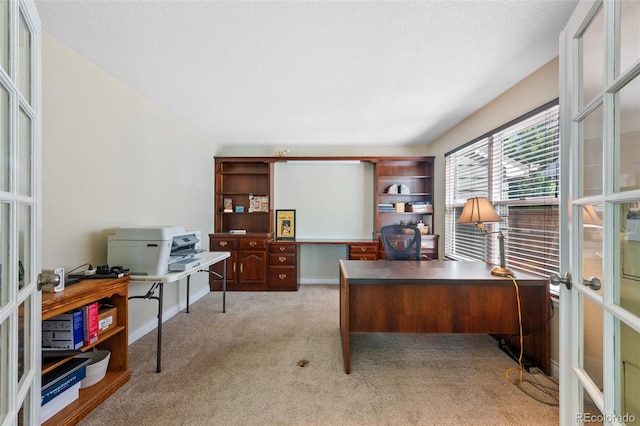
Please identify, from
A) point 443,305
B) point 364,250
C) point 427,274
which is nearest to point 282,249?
point 364,250

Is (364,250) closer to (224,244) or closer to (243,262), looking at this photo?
A: (243,262)

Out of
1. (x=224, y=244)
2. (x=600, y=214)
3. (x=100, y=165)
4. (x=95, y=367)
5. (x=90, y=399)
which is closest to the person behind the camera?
(x=600, y=214)

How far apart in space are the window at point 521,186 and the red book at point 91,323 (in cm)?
324

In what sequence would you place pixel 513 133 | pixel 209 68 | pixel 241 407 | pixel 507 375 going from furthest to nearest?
1. pixel 513 133
2. pixel 209 68
3. pixel 507 375
4. pixel 241 407

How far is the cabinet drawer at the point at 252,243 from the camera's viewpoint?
3945 millimetres

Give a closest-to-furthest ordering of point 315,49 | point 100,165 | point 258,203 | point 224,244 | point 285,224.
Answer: point 315,49 < point 100,165 < point 224,244 < point 258,203 < point 285,224

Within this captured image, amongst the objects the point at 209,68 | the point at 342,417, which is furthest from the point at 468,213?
the point at 209,68

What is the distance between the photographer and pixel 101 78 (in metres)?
2.09

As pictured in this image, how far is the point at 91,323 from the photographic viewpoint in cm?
158

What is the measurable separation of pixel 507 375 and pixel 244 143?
168 inches

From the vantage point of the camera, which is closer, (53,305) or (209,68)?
(53,305)

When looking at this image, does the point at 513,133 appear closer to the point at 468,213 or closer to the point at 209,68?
the point at 468,213

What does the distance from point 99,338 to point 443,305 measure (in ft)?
7.92

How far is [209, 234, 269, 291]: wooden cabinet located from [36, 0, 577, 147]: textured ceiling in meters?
1.87
